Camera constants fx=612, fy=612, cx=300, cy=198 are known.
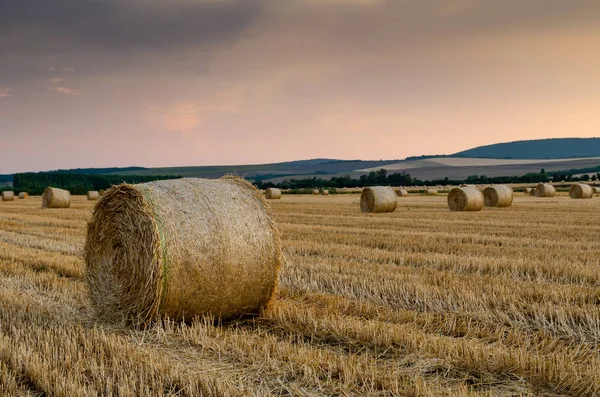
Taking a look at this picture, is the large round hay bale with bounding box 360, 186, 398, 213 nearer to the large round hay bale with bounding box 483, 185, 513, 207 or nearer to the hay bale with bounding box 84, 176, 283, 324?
the large round hay bale with bounding box 483, 185, 513, 207

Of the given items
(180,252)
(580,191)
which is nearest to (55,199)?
(180,252)

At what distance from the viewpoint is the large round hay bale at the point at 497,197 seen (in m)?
27.2

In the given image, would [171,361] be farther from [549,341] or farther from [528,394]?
[549,341]

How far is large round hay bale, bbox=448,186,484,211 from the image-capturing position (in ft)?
79.8

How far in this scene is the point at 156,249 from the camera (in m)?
6.33

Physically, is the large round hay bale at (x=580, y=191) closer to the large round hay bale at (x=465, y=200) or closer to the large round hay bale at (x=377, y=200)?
the large round hay bale at (x=465, y=200)

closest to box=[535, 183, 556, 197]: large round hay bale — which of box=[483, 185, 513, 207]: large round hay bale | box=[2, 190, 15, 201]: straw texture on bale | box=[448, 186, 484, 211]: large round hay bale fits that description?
box=[483, 185, 513, 207]: large round hay bale

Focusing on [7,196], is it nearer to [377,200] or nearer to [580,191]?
[377,200]

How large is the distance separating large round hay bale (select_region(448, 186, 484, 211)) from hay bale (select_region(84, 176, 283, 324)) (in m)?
18.2

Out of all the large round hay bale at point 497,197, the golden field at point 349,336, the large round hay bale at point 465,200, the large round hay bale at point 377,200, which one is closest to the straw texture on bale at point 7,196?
the large round hay bale at point 377,200

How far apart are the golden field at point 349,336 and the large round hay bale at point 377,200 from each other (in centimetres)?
1326

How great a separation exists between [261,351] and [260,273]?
1.75m

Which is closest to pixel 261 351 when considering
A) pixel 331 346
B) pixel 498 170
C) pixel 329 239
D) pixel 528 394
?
pixel 331 346

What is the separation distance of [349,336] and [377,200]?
18453mm
